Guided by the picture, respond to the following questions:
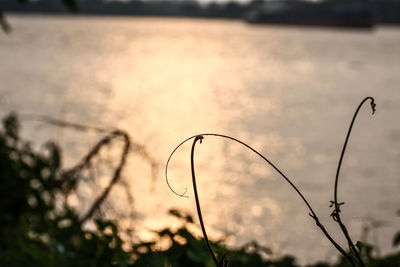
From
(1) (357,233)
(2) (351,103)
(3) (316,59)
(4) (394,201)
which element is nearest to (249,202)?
(1) (357,233)

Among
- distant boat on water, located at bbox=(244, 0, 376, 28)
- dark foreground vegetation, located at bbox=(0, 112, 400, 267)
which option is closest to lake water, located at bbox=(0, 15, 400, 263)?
dark foreground vegetation, located at bbox=(0, 112, 400, 267)

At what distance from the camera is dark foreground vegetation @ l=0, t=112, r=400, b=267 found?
3.45 feet

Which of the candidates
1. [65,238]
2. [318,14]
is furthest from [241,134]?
[318,14]

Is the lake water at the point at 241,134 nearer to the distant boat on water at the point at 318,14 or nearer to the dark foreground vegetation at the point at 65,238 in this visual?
the dark foreground vegetation at the point at 65,238

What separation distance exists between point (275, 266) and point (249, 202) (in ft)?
30.9

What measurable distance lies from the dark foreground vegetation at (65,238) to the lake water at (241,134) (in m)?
0.18

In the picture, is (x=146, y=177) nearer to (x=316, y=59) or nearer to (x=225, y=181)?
(x=225, y=181)

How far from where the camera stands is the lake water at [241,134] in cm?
885

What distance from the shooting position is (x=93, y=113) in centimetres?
1927

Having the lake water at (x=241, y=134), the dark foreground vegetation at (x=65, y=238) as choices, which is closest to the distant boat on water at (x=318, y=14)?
the lake water at (x=241, y=134)

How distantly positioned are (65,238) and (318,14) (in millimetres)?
96052

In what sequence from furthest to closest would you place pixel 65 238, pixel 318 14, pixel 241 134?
pixel 318 14 → pixel 241 134 → pixel 65 238

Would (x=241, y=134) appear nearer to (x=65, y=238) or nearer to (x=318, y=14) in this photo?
(x=65, y=238)

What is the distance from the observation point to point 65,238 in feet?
5.19
